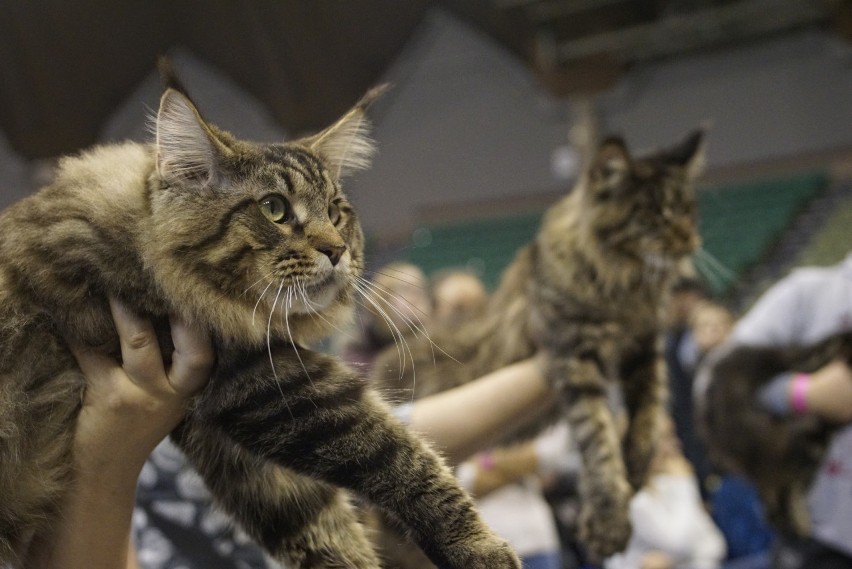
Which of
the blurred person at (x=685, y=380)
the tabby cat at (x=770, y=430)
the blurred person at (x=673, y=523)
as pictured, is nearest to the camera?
the tabby cat at (x=770, y=430)

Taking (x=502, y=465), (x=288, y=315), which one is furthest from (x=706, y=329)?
(x=288, y=315)

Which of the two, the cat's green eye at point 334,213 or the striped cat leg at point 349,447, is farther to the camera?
the cat's green eye at point 334,213

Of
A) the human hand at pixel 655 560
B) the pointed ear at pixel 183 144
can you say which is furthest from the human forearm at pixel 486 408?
the human hand at pixel 655 560

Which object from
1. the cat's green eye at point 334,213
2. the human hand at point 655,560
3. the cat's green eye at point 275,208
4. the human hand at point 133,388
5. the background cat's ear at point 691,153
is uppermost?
the background cat's ear at point 691,153

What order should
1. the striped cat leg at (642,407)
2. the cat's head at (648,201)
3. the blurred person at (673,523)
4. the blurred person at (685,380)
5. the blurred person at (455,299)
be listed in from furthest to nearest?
the blurred person at (685,380) < the blurred person at (455,299) < the blurred person at (673,523) < the striped cat leg at (642,407) < the cat's head at (648,201)

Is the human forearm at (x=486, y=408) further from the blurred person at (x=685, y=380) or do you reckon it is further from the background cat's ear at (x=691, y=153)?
the blurred person at (x=685, y=380)

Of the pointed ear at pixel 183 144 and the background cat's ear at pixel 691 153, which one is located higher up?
the background cat's ear at pixel 691 153

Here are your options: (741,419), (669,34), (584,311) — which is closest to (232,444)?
(584,311)

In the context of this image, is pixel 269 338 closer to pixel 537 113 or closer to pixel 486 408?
pixel 486 408

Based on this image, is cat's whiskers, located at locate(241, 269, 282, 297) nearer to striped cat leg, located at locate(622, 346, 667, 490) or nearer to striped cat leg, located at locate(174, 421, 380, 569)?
striped cat leg, located at locate(174, 421, 380, 569)

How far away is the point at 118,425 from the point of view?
2.69 feet

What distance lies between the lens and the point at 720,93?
7.46m

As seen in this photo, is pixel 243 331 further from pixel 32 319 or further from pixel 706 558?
pixel 706 558

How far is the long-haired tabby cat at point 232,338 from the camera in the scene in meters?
0.77
